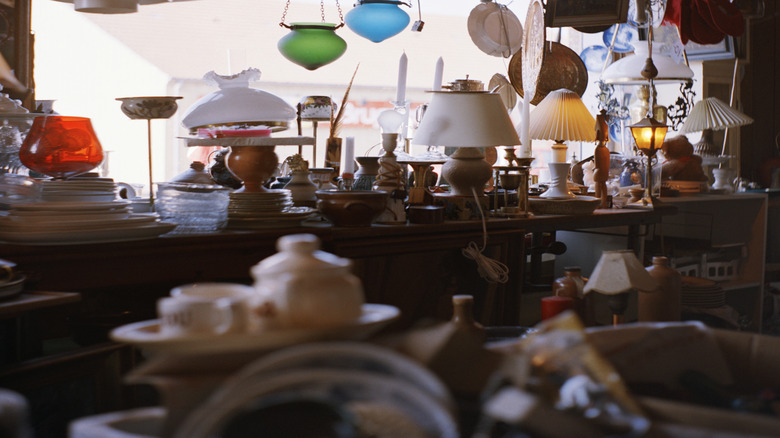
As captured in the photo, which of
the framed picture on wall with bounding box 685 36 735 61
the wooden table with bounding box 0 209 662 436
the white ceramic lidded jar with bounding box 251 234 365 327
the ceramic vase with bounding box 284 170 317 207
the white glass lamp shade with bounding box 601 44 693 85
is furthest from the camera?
the framed picture on wall with bounding box 685 36 735 61

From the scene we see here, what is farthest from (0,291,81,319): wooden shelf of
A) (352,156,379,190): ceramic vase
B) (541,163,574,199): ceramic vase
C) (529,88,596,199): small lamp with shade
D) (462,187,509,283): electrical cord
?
(529,88,596,199): small lamp with shade

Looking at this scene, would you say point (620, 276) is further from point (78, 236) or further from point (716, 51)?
point (716, 51)

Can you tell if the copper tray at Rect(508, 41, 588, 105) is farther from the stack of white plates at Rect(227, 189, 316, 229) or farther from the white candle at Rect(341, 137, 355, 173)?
the stack of white plates at Rect(227, 189, 316, 229)

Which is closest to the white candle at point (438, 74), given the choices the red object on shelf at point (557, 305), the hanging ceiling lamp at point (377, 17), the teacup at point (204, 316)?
the hanging ceiling lamp at point (377, 17)

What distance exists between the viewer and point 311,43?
10.8 feet

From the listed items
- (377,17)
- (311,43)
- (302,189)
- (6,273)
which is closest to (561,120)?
(377,17)

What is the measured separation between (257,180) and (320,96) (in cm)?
81

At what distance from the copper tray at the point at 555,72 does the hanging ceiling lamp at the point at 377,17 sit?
38.8 inches

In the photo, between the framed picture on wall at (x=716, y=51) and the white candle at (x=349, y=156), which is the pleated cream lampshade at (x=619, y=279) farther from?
the framed picture on wall at (x=716, y=51)

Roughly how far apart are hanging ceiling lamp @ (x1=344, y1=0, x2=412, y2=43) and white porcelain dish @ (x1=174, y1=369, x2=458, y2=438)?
2943mm

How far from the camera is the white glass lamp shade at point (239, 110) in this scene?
2.89 meters

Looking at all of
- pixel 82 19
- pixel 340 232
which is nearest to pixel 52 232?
pixel 340 232

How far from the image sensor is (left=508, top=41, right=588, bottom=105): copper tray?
446 centimetres

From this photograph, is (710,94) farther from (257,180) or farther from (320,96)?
(257,180)
